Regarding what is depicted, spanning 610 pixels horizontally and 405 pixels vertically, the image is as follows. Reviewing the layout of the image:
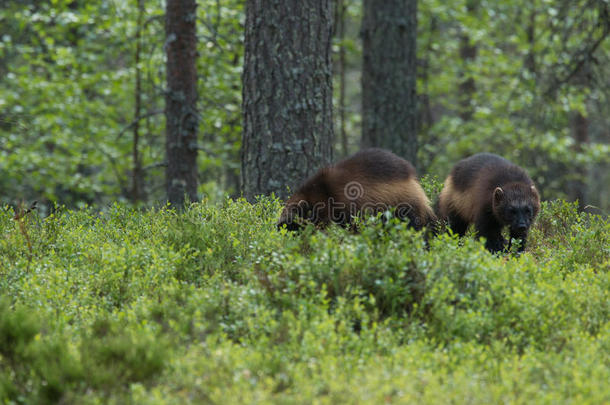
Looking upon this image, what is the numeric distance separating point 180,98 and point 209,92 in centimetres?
329

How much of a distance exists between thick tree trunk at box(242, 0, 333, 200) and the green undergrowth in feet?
6.47

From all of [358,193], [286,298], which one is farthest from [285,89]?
[286,298]

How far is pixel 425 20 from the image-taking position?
18.2m

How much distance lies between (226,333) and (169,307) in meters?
0.50

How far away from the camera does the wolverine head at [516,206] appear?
6.59 meters

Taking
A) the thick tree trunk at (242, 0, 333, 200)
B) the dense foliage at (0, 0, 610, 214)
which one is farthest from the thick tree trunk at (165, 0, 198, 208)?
the thick tree trunk at (242, 0, 333, 200)

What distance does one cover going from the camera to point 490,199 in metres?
6.96

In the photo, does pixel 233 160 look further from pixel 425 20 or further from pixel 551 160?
pixel 551 160

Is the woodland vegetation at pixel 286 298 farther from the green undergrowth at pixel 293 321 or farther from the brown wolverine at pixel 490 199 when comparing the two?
the brown wolverine at pixel 490 199

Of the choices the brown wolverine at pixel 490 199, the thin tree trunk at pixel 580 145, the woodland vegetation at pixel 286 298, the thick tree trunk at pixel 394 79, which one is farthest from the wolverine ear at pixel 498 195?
the thin tree trunk at pixel 580 145

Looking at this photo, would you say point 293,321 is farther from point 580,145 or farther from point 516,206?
point 580,145

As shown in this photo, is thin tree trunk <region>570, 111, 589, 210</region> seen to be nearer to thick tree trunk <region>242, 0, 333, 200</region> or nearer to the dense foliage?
the dense foliage

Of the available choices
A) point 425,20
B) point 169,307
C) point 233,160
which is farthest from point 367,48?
point 169,307

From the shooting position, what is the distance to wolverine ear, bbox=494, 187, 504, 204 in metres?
6.78
